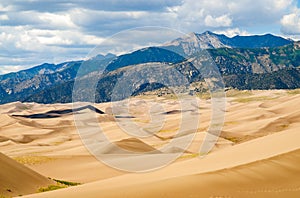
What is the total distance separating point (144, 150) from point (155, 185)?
37.4 metres

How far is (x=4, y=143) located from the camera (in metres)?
78.0

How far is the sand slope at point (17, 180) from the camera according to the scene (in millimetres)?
23873

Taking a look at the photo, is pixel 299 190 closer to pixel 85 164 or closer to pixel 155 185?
pixel 155 185

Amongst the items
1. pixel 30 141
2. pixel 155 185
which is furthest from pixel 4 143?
pixel 155 185

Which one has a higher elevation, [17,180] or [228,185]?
[228,185]

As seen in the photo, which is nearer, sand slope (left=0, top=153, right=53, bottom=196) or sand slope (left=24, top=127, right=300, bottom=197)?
sand slope (left=24, top=127, right=300, bottom=197)

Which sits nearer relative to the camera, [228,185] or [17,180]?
[228,185]

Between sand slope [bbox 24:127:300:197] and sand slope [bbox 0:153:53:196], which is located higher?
sand slope [bbox 24:127:300:197]

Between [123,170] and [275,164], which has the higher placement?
[275,164]

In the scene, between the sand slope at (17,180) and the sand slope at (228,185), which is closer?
the sand slope at (228,185)

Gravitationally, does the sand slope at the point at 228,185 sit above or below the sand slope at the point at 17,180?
above

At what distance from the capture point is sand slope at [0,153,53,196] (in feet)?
78.3

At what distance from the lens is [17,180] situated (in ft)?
84.9

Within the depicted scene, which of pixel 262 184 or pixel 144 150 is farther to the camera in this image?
pixel 144 150
